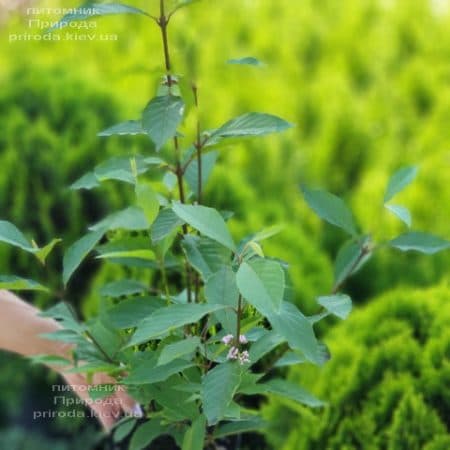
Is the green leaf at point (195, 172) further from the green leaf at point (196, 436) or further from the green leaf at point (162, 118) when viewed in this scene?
the green leaf at point (196, 436)

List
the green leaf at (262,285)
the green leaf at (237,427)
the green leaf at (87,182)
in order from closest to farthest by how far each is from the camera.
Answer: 1. the green leaf at (262,285)
2. the green leaf at (87,182)
3. the green leaf at (237,427)

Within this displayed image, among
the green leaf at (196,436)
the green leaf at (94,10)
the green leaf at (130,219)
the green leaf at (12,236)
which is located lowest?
the green leaf at (196,436)

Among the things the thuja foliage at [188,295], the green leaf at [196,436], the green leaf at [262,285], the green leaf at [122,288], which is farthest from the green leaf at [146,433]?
the green leaf at [262,285]

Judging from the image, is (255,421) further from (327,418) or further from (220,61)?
(220,61)

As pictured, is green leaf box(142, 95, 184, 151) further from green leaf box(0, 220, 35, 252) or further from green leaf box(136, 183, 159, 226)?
green leaf box(0, 220, 35, 252)

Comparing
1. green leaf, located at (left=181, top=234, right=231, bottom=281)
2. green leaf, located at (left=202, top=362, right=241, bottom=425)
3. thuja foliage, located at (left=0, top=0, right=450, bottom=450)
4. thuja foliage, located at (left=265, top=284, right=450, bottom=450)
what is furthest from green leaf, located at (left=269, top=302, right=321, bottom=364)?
thuja foliage, located at (left=265, top=284, right=450, bottom=450)

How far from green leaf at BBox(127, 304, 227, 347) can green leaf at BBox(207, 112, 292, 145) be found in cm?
30

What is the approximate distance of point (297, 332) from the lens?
1.36 m

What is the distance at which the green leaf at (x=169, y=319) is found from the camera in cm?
137

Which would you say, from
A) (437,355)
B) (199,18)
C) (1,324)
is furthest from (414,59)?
(1,324)

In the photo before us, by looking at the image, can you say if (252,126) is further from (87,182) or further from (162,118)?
(87,182)

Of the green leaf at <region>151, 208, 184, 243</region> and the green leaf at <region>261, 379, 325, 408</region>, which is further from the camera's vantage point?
the green leaf at <region>261, 379, 325, 408</region>

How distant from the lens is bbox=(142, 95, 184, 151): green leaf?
58.3 inches

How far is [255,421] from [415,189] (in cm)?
239
